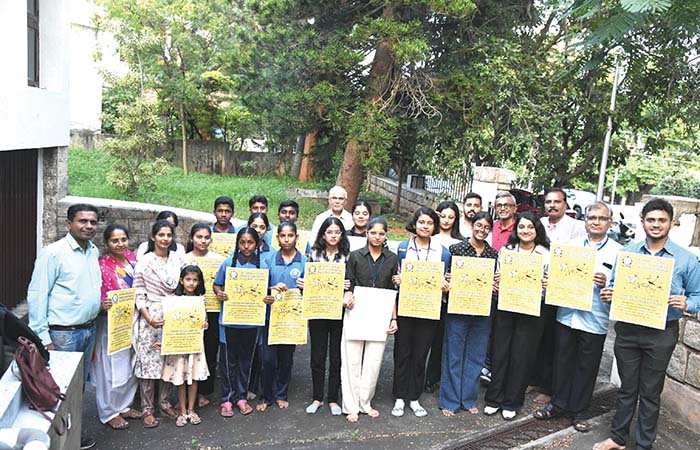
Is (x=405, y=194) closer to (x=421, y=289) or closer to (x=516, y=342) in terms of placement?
(x=516, y=342)

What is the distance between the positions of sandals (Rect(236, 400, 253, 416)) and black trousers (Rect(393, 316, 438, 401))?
1.30m

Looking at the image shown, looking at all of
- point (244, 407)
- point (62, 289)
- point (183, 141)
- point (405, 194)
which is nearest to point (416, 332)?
point (244, 407)

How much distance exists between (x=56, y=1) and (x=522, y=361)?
7580 mm

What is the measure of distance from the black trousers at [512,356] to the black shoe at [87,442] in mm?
3292

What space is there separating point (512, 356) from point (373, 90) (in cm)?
747

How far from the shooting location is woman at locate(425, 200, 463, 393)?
512 cm

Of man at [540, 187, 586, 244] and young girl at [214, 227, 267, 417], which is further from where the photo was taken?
man at [540, 187, 586, 244]

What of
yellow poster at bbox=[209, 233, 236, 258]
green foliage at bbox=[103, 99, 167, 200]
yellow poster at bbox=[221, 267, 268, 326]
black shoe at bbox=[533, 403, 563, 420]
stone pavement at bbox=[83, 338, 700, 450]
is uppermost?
green foliage at bbox=[103, 99, 167, 200]

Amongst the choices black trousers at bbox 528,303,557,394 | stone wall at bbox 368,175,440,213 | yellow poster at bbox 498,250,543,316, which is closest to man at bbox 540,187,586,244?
black trousers at bbox 528,303,557,394

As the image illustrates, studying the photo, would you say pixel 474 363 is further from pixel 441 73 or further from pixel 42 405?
pixel 441 73

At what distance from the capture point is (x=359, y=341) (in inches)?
191

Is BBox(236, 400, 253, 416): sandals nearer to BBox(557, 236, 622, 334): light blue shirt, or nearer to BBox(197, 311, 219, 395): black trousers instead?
BBox(197, 311, 219, 395): black trousers

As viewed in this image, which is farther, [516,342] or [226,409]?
[516,342]

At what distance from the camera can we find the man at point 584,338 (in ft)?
15.3
